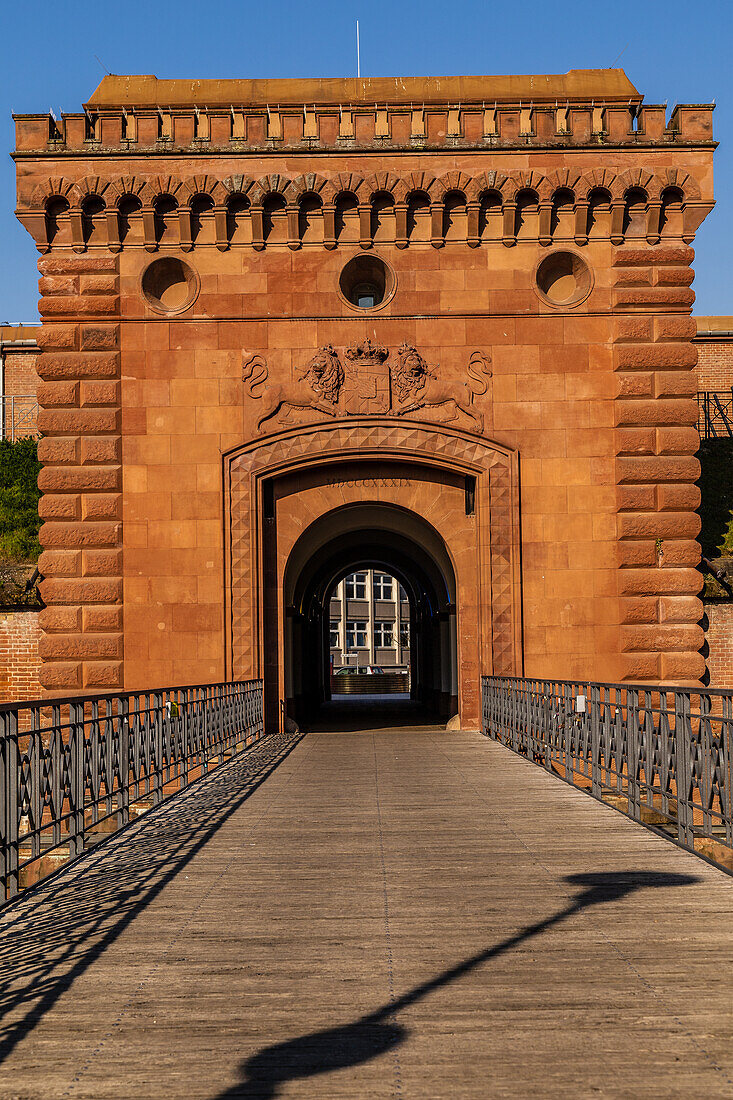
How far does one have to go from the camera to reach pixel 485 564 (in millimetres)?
20438

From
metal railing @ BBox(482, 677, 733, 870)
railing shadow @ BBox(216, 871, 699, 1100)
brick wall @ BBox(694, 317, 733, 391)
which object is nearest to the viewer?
railing shadow @ BBox(216, 871, 699, 1100)

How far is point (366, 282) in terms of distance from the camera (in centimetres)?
2147

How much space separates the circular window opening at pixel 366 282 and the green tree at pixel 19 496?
15098 millimetres

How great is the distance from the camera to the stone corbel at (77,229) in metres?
20.2

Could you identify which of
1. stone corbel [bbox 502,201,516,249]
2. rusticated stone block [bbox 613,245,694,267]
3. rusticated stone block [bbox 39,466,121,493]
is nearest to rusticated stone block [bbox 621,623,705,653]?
rusticated stone block [bbox 613,245,694,267]

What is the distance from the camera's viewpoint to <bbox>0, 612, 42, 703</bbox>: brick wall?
68.1 feet

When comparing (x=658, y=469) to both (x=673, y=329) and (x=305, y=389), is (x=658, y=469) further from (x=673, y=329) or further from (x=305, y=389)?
(x=305, y=389)

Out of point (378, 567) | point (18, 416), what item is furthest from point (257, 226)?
point (18, 416)

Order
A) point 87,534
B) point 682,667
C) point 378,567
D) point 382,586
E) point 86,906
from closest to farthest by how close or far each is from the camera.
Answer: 1. point 86,906
2. point 682,667
3. point 87,534
4. point 378,567
5. point 382,586

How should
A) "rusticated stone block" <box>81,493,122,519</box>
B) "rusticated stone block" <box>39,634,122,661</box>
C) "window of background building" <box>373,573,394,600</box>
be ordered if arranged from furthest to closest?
"window of background building" <box>373,573,394,600</box>
"rusticated stone block" <box>81,493,122,519</box>
"rusticated stone block" <box>39,634,122,661</box>

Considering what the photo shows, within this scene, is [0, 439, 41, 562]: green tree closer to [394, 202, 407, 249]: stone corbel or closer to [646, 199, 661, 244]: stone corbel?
[394, 202, 407, 249]: stone corbel

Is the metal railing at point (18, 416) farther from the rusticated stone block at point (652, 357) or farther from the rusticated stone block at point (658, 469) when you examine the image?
the rusticated stone block at point (658, 469)

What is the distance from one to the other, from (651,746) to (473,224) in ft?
43.4

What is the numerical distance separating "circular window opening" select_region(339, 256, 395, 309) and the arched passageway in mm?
3734
